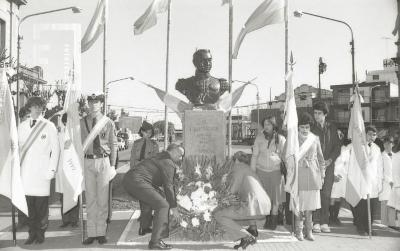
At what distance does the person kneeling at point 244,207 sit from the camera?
633 cm

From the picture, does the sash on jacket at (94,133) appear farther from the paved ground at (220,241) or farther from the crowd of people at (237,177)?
the paved ground at (220,241)

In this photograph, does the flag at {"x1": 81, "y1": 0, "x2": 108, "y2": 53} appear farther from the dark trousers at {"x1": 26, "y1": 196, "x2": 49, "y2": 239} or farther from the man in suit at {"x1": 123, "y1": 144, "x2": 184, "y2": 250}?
the man in suit at {"x1": 123, "y1": 144, "x2": 184, "y2": 250}

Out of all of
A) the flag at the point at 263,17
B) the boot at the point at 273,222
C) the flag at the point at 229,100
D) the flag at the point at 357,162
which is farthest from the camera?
the flag at the point at 263,17

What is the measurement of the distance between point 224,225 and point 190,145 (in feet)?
5.28

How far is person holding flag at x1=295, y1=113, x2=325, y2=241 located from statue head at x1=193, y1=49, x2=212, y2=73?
187 centimetres

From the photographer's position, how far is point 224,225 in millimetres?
6469

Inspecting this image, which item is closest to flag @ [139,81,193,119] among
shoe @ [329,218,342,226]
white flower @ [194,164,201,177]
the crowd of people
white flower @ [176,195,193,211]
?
the crowd of people

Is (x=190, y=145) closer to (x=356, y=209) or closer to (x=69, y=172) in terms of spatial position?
(x=69, y=172)

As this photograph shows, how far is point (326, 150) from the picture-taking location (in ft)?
25.5

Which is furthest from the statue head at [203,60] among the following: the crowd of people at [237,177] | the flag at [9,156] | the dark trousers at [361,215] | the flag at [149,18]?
the flag at [149,18]

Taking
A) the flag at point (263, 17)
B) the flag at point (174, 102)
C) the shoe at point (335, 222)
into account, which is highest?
the flag at point (263, 17)

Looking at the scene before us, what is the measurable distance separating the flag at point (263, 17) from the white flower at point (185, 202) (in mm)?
4136

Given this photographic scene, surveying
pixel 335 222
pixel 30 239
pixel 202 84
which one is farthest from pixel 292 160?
pixel 30 239

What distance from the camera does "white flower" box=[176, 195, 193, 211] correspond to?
6.68 metres
